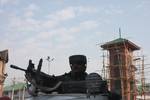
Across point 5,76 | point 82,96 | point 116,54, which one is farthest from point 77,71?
point 5,76

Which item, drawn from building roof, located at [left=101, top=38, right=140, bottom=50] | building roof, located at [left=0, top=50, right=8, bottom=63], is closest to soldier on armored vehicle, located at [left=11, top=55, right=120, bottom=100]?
building roof, located at [left=101, top=38, right=140, bottom=50]

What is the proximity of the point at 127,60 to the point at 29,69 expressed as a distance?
5448cm

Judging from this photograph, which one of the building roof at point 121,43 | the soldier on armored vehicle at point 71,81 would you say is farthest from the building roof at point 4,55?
the soldier on armored vehicle at point 71,81

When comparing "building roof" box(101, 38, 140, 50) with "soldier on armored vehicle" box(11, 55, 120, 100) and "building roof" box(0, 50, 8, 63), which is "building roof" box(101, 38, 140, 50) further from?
"soldier on armored vehicle" box(11, 55, 120, 100)

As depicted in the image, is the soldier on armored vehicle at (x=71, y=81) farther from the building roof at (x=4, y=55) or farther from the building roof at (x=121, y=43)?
the building roof at (x=4, y=55)

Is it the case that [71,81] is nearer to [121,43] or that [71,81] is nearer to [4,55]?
[121,43]

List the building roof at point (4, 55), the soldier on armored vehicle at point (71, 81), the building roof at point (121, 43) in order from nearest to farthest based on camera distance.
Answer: the soldier on armored vehicle at point (71, 81) → the building roof at point (121, 43) → the building roof at point (4, 55)

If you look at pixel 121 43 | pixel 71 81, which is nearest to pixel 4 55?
pixel 121 43

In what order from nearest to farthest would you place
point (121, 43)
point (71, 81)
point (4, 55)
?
1. point (71, 81)
2. point (121, 43)
3. point (4, 55)

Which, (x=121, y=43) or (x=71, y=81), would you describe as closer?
(x=71, y=81)

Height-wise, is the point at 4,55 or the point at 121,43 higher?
the point at 121,43

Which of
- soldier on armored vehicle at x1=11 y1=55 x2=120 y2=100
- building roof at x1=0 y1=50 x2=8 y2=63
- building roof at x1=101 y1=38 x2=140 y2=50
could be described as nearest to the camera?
soldier on armored vehicle at x1=11 y1=55 x2=120 y2=100

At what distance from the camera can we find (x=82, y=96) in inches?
189

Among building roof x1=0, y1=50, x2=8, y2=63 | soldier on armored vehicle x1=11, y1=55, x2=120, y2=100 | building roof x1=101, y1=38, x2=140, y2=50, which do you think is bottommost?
soldier on armored vehicle x1=11, y1=55, x2=120, y2=100
